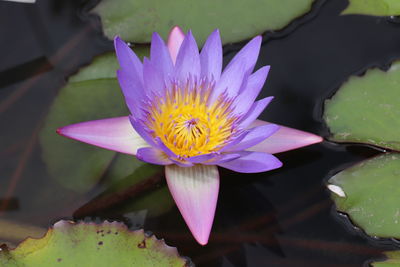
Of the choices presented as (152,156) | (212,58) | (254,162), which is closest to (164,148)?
(152,156)

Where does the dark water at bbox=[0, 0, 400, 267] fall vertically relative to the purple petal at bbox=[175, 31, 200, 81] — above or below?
below

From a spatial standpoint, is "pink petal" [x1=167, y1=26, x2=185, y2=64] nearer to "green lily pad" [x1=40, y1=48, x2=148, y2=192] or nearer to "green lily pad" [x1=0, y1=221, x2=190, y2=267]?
"green lily pad" [x1=40, y1=48, x2=148, y2=192]

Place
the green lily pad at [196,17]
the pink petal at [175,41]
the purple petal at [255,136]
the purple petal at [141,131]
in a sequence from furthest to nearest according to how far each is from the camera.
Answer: the green lily pad at [196,17], the pink petal at [175,41], the purple petal at [255,136], the purple petal at [141,131]

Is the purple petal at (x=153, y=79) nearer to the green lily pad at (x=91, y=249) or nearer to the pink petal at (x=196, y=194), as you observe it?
the pink petal at (x=196, y=194)

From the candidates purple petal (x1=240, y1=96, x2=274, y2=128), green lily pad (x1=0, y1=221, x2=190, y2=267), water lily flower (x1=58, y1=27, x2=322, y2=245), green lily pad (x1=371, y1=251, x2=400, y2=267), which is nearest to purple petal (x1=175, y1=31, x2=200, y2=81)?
water lily flower (x1=58, y1=27, x2=322, y2=245)

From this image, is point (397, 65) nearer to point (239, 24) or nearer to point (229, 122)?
point (239, 24)

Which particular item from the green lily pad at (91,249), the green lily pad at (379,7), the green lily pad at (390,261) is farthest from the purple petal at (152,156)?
the green lily pad at (379,7)

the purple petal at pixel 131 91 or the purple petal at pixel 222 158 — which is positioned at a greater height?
the purple petal at pixel 131 91
